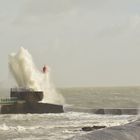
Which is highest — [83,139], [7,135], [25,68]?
[25,68]

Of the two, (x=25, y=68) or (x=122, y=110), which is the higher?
(x=25, y=68)

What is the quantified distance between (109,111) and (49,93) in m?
17.2

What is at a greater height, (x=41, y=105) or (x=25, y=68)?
(x=25, y=68)

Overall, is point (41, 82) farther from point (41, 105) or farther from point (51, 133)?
point (51, 133)

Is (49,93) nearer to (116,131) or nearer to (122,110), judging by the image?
(122,110)

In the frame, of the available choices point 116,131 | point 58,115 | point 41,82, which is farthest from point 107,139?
point 41,82

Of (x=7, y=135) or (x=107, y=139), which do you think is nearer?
(x=107, y=139)

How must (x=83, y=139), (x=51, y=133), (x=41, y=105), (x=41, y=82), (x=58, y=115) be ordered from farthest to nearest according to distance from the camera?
(x=41, y=82) → (x=41, y=105) → (x=58, y=115) → (x=51, y=133) → (x=83, y=139)

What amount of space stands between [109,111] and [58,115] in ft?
17.2

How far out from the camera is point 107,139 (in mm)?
8359

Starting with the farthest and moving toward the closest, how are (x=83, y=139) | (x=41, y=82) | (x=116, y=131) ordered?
1. (x=41, y=82)
2. (x=116, y=131)
3. (x=83, y=139)

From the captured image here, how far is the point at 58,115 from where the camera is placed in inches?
1497

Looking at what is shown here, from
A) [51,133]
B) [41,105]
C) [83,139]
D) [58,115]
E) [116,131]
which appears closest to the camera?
[83,139]

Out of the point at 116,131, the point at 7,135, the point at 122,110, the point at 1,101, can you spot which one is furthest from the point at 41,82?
the point at 116,131
